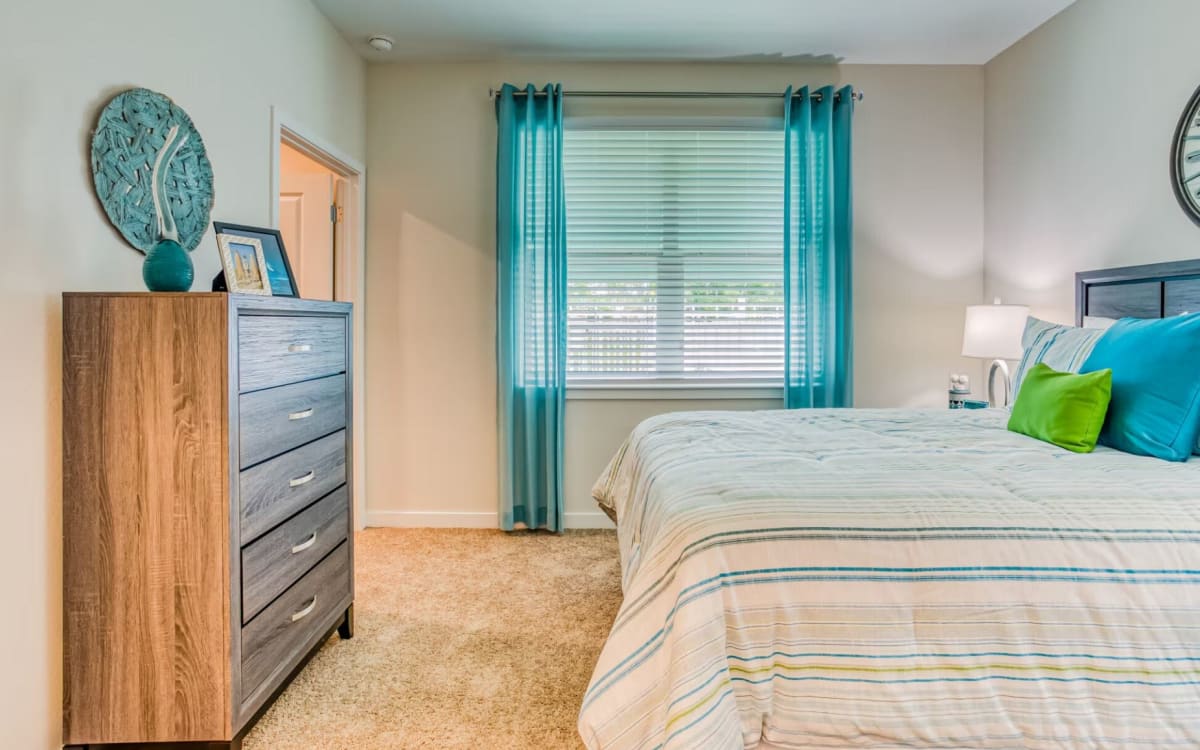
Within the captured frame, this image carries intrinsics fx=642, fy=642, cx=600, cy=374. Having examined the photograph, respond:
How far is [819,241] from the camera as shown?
3.50 m

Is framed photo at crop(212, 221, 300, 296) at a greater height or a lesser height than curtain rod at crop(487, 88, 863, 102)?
lesser

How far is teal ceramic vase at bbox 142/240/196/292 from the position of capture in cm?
161

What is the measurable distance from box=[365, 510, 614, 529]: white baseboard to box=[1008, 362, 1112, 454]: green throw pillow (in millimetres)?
2219

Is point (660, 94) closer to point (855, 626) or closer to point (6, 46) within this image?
point (6, 46)

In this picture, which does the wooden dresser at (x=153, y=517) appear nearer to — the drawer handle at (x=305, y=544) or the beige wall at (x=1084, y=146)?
the drawer handle at (x=305, y=544)

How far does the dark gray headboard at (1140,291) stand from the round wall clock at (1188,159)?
213 mm

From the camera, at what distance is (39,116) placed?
60.1 inches

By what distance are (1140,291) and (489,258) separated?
2973mm

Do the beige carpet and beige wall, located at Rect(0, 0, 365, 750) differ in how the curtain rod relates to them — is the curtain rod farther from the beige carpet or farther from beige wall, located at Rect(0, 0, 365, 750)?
the beige carpet

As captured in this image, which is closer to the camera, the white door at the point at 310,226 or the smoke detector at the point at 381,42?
the smoke detector at the point at 381,42

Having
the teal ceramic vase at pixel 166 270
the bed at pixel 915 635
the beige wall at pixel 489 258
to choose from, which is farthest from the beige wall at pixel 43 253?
the beige wall at pixel 489 258

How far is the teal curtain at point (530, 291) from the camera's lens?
345 centimetres

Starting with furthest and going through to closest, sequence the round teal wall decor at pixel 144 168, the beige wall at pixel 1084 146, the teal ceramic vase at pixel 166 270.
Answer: the beige wall at pixel 1084 146 → the round teal wall decor at pixel 144 168 → the teal ceramic vase at pixel 166 270

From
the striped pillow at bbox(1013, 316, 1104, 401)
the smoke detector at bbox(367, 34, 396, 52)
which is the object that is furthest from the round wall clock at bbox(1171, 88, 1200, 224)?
the smoke detector at bbox(367, 34, 396, 52)
